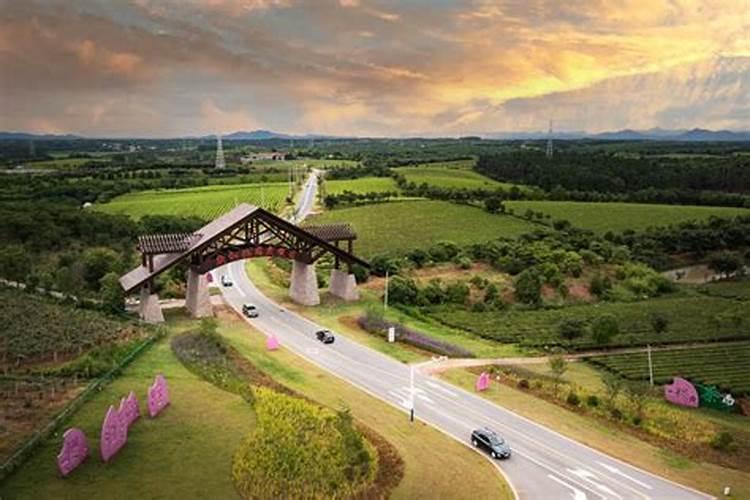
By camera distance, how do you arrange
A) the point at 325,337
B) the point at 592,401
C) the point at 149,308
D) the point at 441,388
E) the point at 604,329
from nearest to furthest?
the point at 592,401 → the point at 441,388 → the point at 325,337 → the point at 604,329 → the point at 149,308

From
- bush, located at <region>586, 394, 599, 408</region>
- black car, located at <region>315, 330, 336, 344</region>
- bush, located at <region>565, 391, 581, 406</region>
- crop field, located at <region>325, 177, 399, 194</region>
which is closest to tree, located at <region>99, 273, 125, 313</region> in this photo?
black car, located at <region>315, 330, 336, 344</region>

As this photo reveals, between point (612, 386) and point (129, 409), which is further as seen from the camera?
point (612, 386)

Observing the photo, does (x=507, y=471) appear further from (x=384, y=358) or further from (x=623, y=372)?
(x=623, y=372)

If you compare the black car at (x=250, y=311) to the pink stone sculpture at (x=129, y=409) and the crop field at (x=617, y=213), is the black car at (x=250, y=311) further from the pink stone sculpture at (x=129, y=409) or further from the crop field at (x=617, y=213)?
the crop field at (x=617, y=213)

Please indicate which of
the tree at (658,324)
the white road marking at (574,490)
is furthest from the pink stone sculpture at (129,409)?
the tree at (658,324)

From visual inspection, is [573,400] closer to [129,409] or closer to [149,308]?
[129,409]

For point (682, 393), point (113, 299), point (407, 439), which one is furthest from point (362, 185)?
point (407, 439)

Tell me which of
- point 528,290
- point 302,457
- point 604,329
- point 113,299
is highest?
point 113,299
